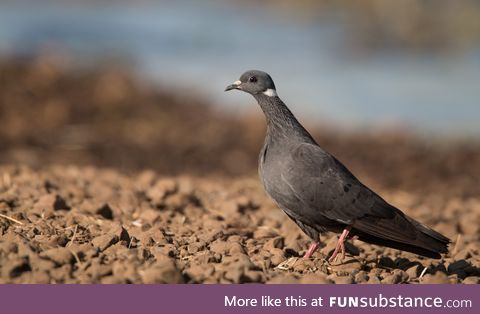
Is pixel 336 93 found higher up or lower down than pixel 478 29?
lower down

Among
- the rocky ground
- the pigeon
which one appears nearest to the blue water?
the rocky ground

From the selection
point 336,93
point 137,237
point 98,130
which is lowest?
point 137,237

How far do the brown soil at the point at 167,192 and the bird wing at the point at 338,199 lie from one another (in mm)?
252

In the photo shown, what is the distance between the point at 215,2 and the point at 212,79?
11.5m

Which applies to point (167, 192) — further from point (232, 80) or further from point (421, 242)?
point (232, 80)

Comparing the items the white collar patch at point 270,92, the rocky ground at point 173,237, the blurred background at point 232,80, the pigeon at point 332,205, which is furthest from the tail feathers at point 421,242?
the blurred background at point 232,80

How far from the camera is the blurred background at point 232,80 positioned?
11.0 meters

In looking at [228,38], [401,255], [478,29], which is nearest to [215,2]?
[228,38]

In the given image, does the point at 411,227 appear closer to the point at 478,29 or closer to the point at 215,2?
the point at 478,29

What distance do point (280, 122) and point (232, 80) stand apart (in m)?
9.95

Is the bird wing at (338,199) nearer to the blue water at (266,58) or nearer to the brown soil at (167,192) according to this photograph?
the brown soil at (167,192)

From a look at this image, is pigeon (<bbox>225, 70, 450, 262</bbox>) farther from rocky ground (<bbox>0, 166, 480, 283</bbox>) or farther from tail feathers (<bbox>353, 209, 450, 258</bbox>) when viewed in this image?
rocky ground (<bbox>0, 166, 480, 283</bbox>)

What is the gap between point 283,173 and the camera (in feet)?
17.7

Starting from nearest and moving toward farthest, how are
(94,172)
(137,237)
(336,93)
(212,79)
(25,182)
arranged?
(137,237), (25,182), (94,172), (336,93), (212,79)
